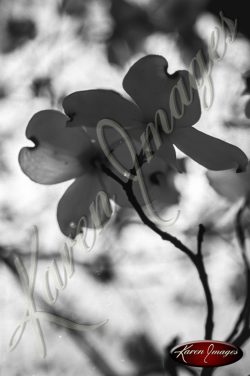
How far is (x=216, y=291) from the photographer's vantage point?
0.63 meters

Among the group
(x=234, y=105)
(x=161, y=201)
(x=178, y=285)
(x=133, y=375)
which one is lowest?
(x=133, y=375)

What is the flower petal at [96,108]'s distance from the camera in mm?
510

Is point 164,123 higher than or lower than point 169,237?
higher

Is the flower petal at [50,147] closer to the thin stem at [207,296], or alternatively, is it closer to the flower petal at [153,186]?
the flower petal at [153,186]

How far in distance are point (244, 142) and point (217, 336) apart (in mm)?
255

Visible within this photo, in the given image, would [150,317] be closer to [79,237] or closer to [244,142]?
[79,237]

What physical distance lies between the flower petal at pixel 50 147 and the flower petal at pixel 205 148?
102mm

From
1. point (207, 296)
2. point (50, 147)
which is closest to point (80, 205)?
point (50, 147)

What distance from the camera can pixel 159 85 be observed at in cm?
52

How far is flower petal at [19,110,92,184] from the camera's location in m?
0.53

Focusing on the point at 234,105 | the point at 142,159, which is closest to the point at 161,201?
the point at 142,159
